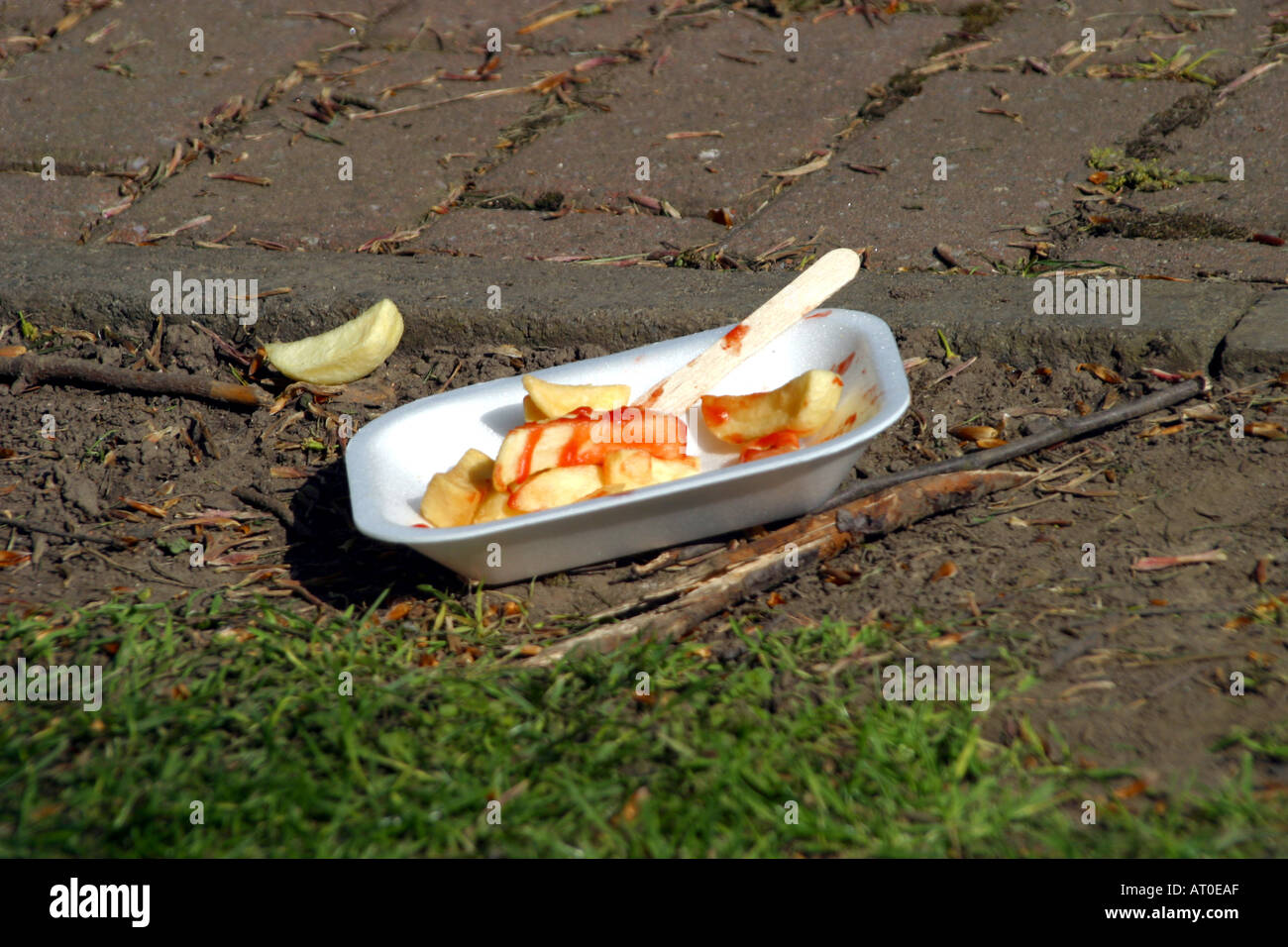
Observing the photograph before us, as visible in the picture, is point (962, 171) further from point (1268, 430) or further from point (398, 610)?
point (398, 610)

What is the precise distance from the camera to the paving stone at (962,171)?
3.29m

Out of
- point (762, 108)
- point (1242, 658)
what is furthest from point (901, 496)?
point (762, 108)

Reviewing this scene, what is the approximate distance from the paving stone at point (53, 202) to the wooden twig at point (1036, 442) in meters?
2.79

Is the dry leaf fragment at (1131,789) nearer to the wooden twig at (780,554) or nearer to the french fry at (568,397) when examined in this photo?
the wooden twig at (780,554)

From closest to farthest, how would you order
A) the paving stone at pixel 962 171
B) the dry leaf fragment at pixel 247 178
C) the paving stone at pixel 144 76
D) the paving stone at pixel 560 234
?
the paving stone at pixel 962 171, the paving stone at pixel 560 234, the dry leaf fragment at pixel 247 178, the paving stone at pixel 144 76

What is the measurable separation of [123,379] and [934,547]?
2095 millimetres

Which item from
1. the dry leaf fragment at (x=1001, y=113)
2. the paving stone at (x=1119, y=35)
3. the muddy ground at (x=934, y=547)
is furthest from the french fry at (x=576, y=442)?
the paving stone at (x=1119, y=35)

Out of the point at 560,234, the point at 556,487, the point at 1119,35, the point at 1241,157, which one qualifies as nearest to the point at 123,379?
the point at 560,234

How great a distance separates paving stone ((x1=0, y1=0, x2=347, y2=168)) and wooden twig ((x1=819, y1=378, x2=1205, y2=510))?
119 inches

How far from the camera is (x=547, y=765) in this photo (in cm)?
172

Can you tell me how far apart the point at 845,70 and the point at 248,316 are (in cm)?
252

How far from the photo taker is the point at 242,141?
162 inches

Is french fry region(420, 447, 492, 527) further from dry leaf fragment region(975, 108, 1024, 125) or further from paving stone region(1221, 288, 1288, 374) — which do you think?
dry leaf fragment region(975, 108, 1024, 125)

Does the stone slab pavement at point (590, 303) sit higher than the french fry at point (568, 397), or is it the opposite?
the stone slab pavement at point (590, 303)
